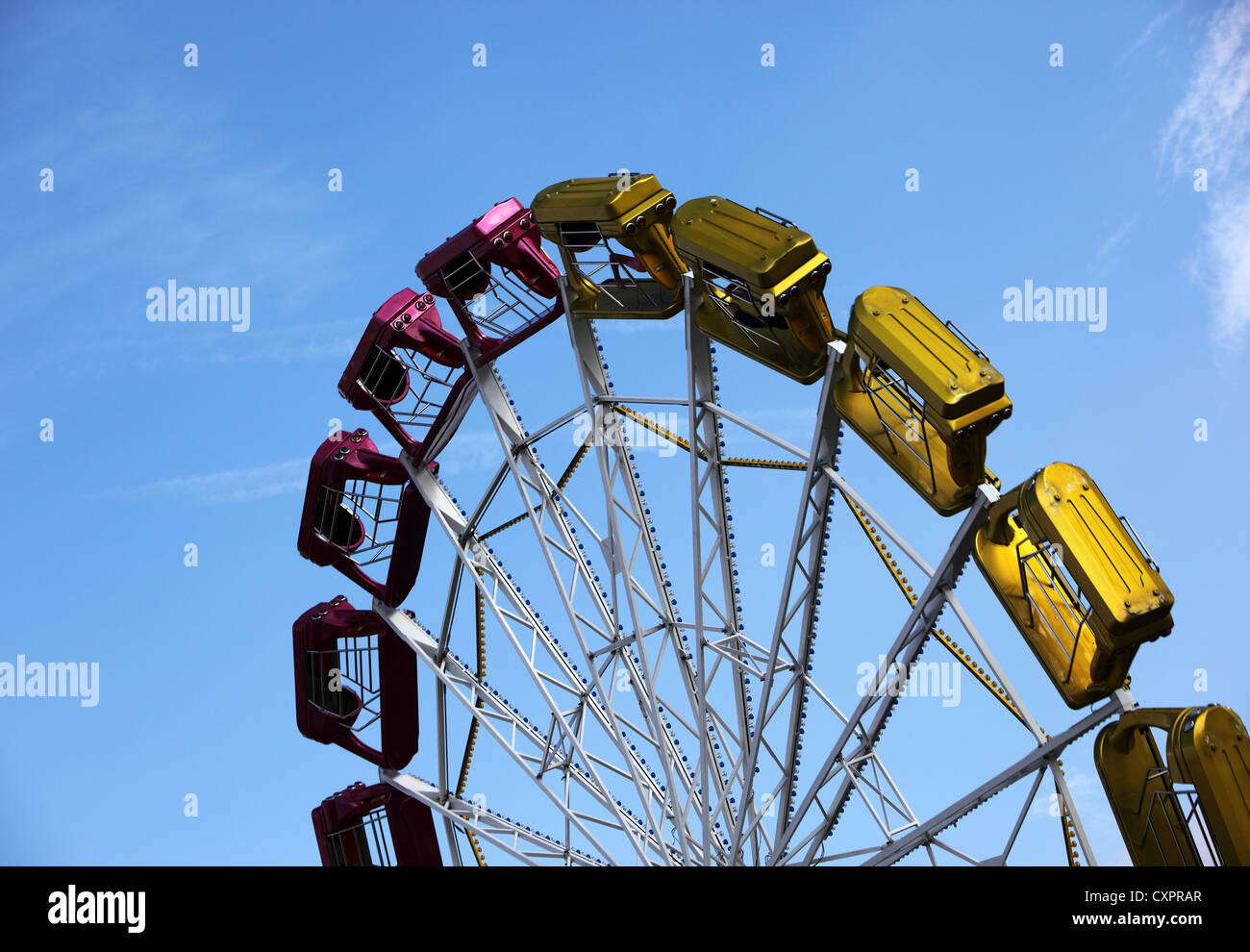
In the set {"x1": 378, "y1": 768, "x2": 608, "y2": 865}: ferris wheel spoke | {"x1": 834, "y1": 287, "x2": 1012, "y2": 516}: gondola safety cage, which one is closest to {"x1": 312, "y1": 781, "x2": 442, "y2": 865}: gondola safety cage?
{"x1": 378, "y1": 768, "x2": 608, "y2": 865}: ferris wheel spoke

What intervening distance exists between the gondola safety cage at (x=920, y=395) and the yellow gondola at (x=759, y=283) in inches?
35.4

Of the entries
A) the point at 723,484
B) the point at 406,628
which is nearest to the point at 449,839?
the point at 406,628

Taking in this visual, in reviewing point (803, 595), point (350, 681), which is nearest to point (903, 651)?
point (803, 595)

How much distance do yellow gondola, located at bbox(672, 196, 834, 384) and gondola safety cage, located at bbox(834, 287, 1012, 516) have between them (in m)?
0.90

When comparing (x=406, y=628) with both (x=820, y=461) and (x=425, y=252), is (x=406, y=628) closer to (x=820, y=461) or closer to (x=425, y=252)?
(x=425, y=252)

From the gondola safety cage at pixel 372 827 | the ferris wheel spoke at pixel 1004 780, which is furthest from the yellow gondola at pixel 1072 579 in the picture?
the gondola safety cage at pixel 372 827

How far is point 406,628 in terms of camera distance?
3044 centimetres

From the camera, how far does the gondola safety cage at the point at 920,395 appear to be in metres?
19.4

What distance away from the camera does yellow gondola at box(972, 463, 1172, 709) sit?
58.9 feet

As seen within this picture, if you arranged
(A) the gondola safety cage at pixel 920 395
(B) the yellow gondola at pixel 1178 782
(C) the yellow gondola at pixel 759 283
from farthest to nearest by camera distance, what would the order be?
(C) the yellow gondola at pixel 759 283, (A) the gondola safety cage at pixel 920 395, (B) the yellow gondola at pixel 1178 782

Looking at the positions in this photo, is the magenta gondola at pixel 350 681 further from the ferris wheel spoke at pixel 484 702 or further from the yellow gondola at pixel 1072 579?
the yellow gondola at pixel 1072 579

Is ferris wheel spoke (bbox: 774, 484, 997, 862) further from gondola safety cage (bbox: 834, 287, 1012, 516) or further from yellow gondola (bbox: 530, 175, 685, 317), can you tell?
yellow gondola (bbox: 530, 175, 685, 317)

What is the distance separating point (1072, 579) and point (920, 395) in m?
3.18
